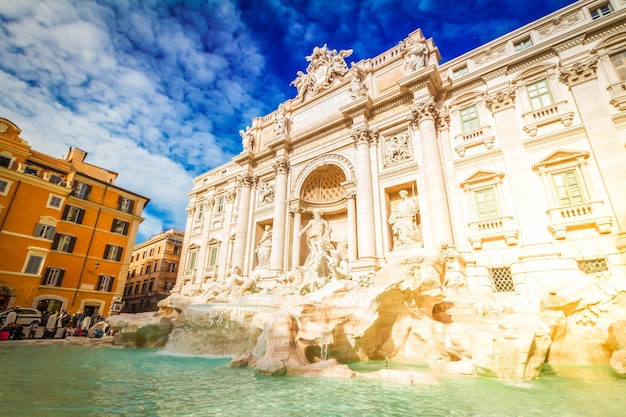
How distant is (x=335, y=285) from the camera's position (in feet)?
32.6

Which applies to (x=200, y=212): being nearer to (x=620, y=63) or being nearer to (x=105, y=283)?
(x=105, y=283)

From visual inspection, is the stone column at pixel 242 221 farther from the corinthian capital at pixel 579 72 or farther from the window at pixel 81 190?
the corinthian capital at pixel 579 72

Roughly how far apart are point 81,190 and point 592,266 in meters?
30.3

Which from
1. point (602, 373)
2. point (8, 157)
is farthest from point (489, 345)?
point (8, 157)

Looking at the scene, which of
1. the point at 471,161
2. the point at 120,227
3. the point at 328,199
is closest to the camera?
the point at 471,161

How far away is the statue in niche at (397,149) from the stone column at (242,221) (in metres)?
10.2

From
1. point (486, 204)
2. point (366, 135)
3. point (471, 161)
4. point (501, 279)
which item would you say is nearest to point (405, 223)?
point (486, 204)

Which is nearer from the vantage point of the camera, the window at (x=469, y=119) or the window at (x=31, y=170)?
the window at (x=469, y=119)

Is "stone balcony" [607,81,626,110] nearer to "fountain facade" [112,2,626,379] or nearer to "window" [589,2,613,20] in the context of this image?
"fountain facade" [112,2,626,379]

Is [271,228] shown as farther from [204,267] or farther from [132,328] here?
[132,328]

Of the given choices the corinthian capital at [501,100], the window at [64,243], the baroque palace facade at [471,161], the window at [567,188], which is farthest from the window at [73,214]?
the window at [567,188]

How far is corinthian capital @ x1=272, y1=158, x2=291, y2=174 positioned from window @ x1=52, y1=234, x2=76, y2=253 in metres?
16.0

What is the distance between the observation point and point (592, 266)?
31.7ft

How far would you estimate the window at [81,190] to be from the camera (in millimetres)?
22381
